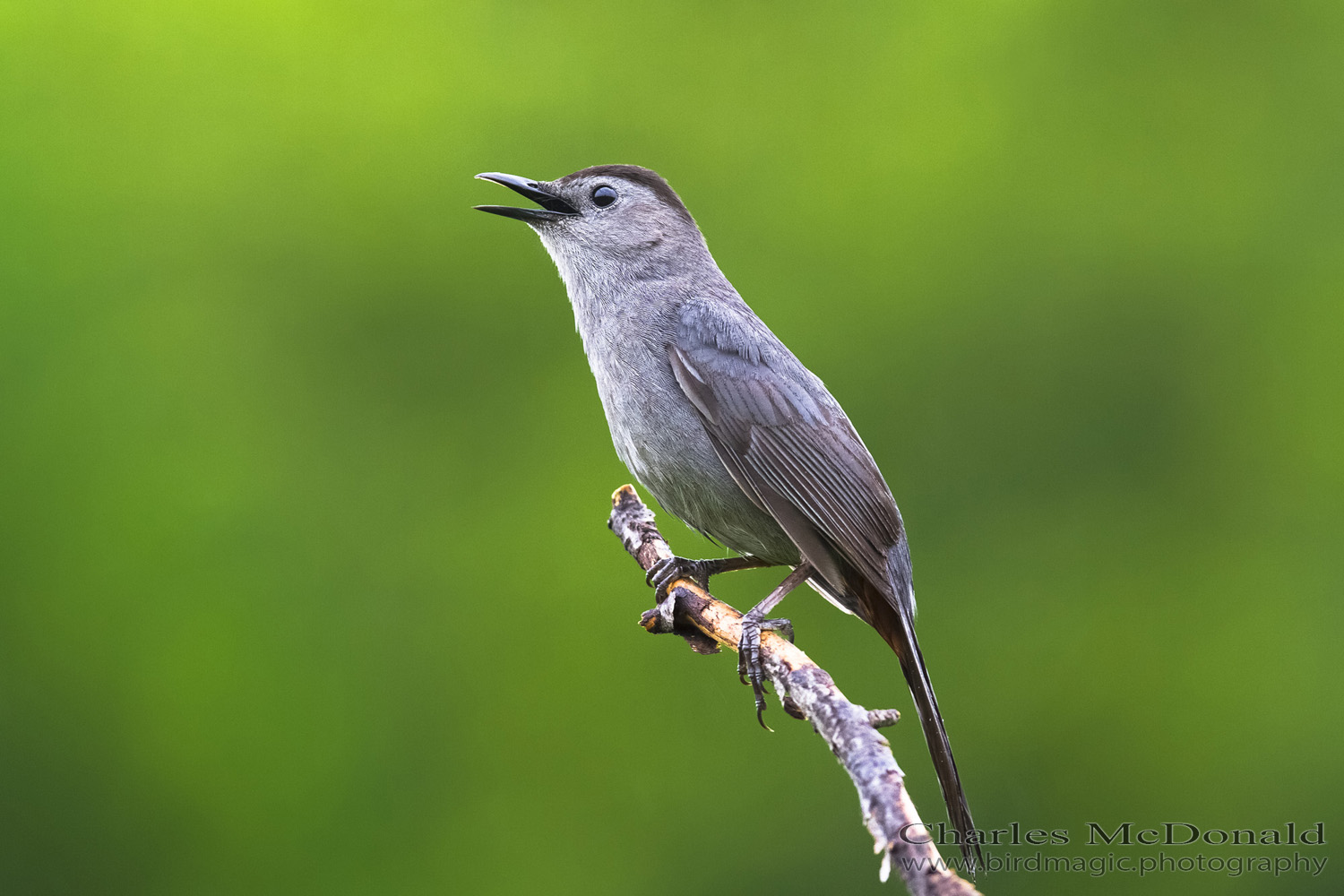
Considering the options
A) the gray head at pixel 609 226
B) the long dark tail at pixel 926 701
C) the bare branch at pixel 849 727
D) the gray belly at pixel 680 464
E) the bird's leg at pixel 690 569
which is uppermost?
the gray head at pixel 609 226

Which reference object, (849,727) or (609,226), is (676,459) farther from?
(849,727)

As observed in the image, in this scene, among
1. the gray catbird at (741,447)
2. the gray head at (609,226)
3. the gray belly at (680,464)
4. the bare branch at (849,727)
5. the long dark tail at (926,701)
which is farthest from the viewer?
the gray head at (609,226)

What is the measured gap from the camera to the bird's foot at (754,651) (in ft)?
11.2

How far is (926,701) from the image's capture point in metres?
3.56

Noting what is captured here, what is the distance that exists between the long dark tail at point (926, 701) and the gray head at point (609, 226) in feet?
4.96

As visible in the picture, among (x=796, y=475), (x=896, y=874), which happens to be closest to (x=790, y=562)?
(x=796, y=475)

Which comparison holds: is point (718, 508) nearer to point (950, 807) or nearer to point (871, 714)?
point (950, 807)

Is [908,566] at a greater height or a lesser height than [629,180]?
lesser

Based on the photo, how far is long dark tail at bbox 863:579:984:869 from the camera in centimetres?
333

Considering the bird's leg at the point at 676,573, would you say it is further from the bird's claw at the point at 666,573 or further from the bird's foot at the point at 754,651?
the bird's foot at the point at 754,651

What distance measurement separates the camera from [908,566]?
4160 millimetres

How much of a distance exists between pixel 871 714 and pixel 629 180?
2874 mm

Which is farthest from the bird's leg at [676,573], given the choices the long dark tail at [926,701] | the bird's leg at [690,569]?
the long dark tail at [926,701]

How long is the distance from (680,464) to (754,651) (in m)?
0.79
